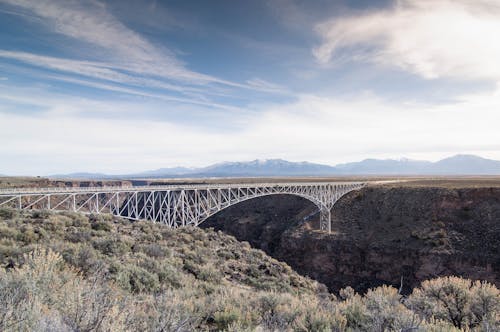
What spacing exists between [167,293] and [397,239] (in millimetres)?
35052

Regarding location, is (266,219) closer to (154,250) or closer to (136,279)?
(154,250)

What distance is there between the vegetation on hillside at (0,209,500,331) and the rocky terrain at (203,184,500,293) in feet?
68.5

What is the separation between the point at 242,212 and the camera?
61094mm

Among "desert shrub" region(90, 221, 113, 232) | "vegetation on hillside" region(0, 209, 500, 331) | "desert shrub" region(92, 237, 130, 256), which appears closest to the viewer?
"vegetation on hillside" region(0, 209, 500, 331)

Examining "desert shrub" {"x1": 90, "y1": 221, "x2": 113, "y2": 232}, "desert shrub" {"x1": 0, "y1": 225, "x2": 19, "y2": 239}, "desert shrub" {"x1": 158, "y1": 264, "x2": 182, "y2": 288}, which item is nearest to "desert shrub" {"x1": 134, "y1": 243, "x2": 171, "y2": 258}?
"desert shrub" {"x1": 158, "y1": 264, "x2": 182, "y2": 288}

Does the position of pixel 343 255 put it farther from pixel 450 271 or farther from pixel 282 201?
pixel 282 201

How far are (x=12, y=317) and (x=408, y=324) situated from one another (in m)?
6.07

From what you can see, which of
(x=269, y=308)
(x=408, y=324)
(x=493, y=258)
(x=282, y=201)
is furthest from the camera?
(x=282, y=201)

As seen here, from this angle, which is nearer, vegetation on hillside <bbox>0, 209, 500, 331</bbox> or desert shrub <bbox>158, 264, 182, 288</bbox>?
vegetation on hillside <bbox>0, 209, 500, 331</bbox>

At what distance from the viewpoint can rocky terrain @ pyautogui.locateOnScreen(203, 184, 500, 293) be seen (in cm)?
3077

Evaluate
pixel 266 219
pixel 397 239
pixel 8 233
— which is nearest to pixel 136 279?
pixel 8 233

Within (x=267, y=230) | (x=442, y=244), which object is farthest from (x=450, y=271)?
(x=267, y=230)

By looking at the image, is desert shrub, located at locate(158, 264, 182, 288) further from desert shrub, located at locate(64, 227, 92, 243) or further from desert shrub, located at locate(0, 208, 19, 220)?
desert shrub, located at locate(0, 208, 19, 220)

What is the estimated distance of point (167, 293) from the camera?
696 cm
